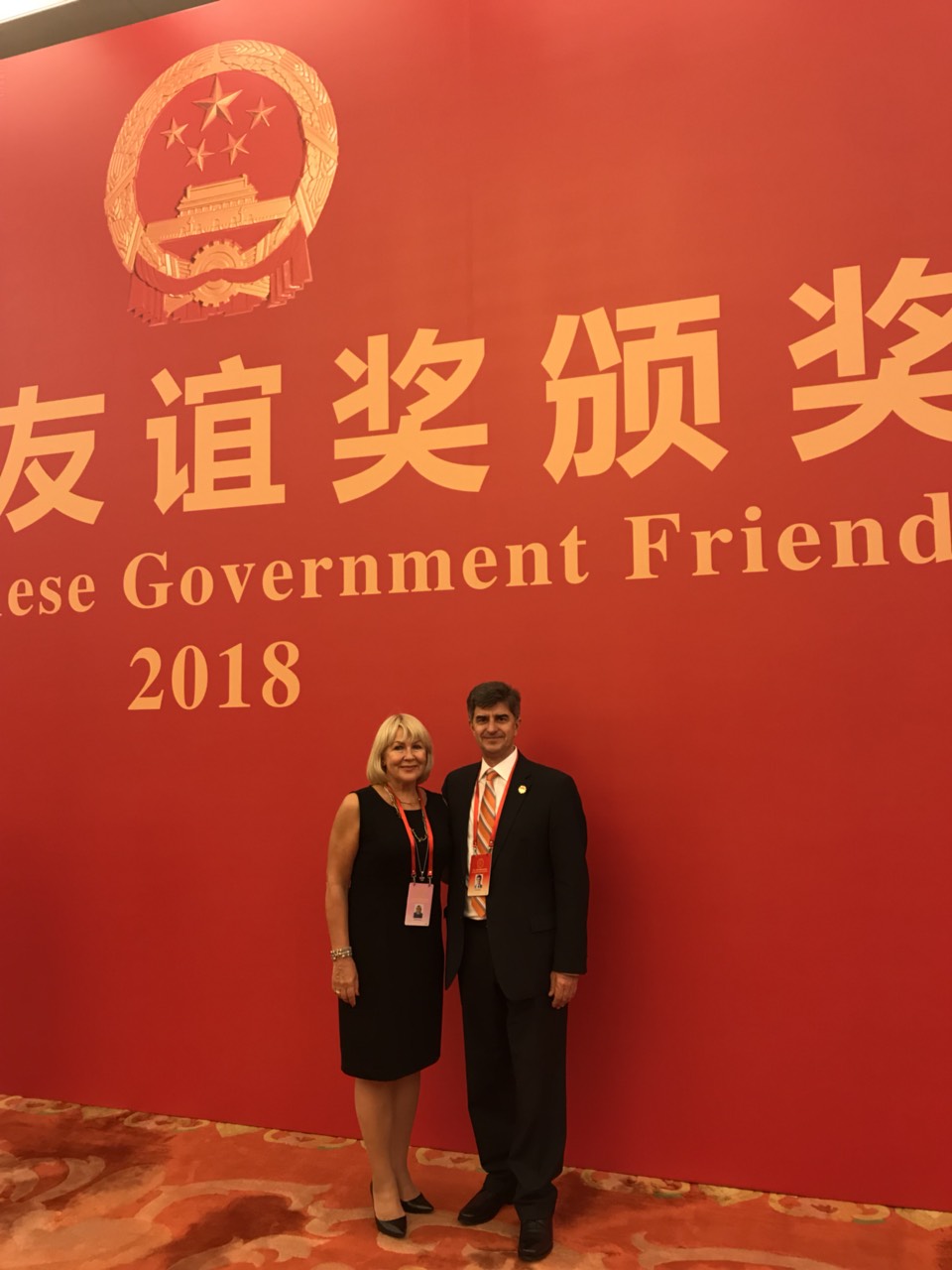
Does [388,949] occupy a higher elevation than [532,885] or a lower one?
lower

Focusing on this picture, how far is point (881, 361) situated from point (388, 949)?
7.16 ft

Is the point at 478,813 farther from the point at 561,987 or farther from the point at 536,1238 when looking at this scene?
the point at 536,1238

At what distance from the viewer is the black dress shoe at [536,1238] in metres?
2.61

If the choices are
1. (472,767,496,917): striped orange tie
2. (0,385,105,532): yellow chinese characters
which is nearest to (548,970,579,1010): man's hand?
(472,767,496,917): striped orange tie

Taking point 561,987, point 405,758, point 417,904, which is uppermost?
point 405,758

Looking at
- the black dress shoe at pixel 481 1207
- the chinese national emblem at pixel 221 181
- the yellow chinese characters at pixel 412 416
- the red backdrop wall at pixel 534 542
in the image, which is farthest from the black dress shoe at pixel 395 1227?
the chinese national emblem at pixel 221 181

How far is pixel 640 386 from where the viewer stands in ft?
10.8

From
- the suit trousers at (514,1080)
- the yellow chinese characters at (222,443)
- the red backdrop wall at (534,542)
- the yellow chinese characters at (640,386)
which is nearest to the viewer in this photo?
the suit trousers at (514,1080)

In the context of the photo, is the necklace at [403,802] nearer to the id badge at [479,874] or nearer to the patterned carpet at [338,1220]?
the id badge at [479,874]

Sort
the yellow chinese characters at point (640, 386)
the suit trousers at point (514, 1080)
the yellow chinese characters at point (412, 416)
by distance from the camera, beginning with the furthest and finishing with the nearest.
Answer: the yellow chinese characters at point (412, 416), the yellow chinese characters at point (640, 386), the suit trousers at point (514, 1080)

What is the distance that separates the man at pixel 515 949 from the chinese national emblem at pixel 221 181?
188cm

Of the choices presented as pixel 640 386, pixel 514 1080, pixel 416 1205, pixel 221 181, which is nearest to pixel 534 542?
pixel 640 386

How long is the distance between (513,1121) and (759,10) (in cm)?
338

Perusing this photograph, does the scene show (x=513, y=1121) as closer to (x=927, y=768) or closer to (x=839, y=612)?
(x=927, y=768)
